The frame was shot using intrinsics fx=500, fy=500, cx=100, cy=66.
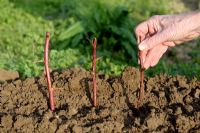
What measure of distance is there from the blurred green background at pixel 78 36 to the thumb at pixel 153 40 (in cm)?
150

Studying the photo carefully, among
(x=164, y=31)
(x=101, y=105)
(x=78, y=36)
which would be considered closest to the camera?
(x=101, y=105)

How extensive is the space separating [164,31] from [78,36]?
9.55 ft

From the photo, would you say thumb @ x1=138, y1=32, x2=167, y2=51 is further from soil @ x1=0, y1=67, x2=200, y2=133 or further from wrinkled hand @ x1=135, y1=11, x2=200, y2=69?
soil @ x1=0, y1=67, x2=200, y2=133

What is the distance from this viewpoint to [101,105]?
399cm

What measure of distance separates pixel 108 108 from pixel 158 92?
1.58 ft

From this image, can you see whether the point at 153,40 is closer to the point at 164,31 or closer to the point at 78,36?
the point at 164,31

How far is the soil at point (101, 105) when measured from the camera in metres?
3.63

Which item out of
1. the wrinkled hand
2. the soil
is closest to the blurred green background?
the soil

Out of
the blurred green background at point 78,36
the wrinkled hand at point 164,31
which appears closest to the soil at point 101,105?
the wrinkled hand at point 164,31

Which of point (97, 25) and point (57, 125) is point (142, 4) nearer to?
point (97, 25)

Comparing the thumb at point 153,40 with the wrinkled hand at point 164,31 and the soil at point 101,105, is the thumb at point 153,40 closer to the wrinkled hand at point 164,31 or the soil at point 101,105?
the wrinkled hand at point 164,31

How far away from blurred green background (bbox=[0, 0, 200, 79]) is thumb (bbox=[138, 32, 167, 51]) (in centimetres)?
150

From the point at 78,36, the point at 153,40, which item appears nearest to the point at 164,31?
the point at 153,40

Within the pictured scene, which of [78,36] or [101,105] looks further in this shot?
[78,36]
